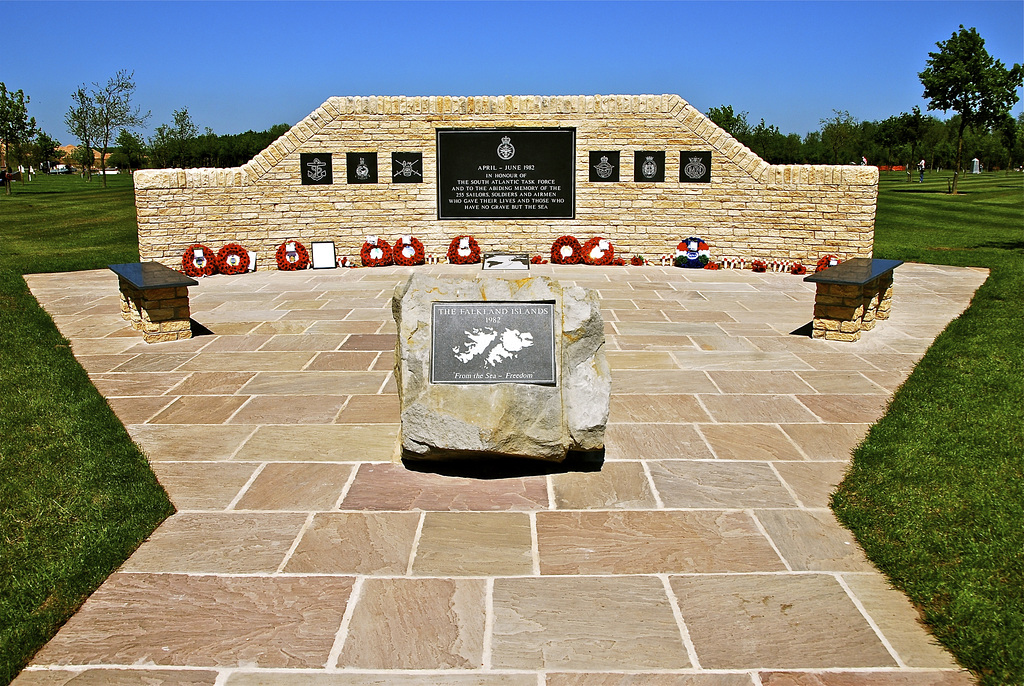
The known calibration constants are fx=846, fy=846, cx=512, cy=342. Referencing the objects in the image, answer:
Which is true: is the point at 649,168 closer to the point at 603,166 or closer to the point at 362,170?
the point at 603,166

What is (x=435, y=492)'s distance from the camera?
4.99 m

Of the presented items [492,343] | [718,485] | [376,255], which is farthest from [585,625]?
[376,255]

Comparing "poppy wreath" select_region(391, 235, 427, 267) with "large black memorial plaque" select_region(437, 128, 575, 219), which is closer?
"large black memorial plaque" select_region(437, 128, 575, 219)

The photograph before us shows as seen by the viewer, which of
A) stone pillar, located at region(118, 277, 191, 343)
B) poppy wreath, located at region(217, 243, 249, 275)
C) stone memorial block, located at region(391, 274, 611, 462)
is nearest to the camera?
stone memorial block, located at region(391, 274, 611, 462)

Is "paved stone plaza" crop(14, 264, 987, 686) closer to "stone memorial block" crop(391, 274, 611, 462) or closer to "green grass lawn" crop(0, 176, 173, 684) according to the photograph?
"green grass lawn" crop(0, 176, 173, 684)

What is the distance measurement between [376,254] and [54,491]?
1064 centimetres

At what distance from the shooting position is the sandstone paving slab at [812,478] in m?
4.88

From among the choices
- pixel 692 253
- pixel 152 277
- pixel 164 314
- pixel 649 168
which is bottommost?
pixel 164 314

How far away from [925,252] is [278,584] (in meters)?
17.1

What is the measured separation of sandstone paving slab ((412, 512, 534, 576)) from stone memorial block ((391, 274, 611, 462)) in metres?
0.51

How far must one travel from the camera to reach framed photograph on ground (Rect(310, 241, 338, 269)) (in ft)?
49.3

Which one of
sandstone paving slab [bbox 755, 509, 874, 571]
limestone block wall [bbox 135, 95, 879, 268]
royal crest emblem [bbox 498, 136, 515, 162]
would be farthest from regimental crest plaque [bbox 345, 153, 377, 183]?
sandstone paving slab [bbox 755, 509, 874, 571]

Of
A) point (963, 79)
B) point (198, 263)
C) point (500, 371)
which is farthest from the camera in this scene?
point (963, 79)

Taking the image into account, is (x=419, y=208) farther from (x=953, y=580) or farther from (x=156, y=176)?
(x=953, y=580)
